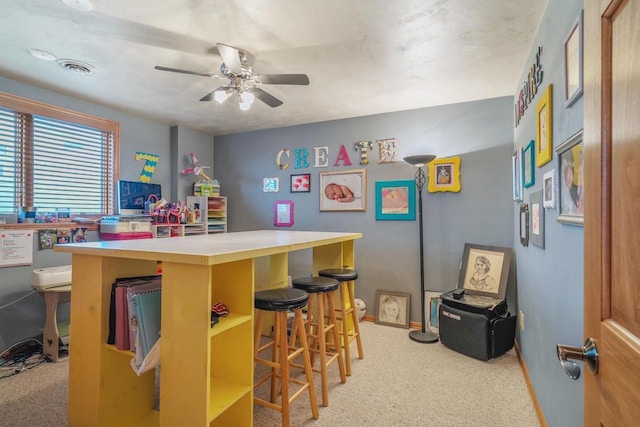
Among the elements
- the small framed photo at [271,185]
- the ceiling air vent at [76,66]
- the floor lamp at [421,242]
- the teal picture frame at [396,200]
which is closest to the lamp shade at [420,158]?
the floor lamp at [421,242]

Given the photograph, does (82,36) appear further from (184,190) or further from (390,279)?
(390,279)

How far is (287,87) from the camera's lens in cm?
297

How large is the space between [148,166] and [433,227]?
341 cm

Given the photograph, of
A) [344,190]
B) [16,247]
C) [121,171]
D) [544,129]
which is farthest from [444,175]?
[16,247]

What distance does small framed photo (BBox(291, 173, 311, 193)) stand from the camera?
414 centimetres

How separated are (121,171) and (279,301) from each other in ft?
9.89

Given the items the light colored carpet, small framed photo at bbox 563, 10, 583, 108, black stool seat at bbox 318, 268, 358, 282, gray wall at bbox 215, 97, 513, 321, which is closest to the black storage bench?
the light colored carpet

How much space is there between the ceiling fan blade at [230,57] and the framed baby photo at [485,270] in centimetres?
265

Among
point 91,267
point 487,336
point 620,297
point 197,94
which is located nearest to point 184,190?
point 197,94

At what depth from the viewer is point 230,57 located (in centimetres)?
205

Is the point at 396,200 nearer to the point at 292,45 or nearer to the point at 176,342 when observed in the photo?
the point at 292,45

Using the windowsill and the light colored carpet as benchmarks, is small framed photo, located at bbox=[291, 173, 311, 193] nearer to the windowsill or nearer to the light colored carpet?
the light colored carpet

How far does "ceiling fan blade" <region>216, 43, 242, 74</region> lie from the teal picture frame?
2072 millimetres

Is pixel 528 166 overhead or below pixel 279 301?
overhead
